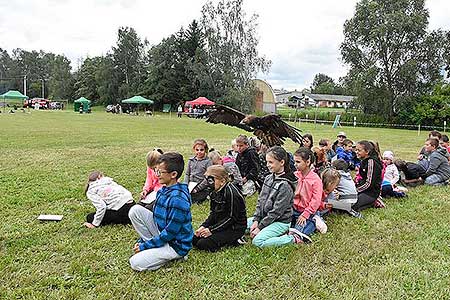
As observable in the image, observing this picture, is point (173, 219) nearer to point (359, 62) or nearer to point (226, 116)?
point (226, 116)

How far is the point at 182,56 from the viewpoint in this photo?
48.8 meters

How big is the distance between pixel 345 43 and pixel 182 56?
20839mm

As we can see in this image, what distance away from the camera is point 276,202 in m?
4.27

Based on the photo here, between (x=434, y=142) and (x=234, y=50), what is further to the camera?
(x=234, y=50)

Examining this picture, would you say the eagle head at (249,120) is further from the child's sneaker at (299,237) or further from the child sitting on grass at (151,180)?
the child's sneaker at (299,237)

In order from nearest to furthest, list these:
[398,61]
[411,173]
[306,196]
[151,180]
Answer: [306,196] < [151,180] < [411,173] < [398,61]

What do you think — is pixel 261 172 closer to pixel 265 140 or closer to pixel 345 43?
pixel 265 140

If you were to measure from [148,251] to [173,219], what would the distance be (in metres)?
0.37

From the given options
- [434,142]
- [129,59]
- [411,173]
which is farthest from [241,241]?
[129,59]

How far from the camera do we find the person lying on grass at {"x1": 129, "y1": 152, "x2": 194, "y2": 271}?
3.52 m

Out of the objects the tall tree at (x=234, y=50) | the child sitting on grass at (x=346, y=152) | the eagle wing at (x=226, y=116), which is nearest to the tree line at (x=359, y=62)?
the tall tree at (x=234, y=50)

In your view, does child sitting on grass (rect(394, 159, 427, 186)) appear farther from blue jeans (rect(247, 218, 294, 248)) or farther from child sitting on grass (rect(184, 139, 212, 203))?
blue jeans (rect(247, 218, 294, 248))

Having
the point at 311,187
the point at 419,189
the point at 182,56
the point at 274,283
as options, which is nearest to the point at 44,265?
the point at 274,283

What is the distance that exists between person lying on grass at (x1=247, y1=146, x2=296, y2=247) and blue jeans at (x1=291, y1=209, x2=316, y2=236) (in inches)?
6.2
